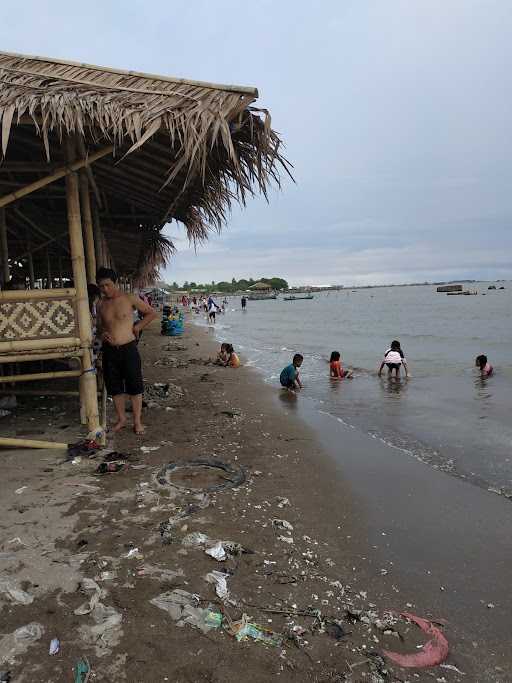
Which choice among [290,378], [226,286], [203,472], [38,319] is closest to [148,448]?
[203,472]

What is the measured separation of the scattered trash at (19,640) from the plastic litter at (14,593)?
0.67ft

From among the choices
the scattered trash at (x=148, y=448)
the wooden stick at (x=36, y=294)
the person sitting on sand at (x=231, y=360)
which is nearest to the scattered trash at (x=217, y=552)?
the scattered trash at (x=148, y=448)

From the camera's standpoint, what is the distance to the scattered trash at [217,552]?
9.66ft

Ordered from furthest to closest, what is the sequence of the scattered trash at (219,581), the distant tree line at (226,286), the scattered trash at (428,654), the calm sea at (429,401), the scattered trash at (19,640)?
the distant tree line at (226,286) < the calm sea at (429,401) < the scattered trash at (219,581) < the scattered trash at (428,654) < the scattered trash at (19,640)

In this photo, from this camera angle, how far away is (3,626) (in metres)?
2.26

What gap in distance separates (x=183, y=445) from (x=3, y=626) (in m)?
3.08

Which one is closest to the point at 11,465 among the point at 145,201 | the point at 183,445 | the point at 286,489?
the point at 183,445

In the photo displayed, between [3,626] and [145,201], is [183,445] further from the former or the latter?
[145,201]

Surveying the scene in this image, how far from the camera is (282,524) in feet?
11.6

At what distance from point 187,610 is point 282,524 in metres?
1.25

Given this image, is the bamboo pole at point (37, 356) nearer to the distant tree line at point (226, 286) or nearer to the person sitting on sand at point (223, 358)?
the person sitting on sand at point (223, 358)

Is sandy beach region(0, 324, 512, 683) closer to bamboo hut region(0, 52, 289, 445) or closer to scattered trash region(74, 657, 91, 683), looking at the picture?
scattered trash region(74, 657, 91, 683)

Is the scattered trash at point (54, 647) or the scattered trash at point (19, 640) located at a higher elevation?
the scattered trash at point (19, 640)

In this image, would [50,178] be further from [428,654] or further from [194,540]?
[428,654]
